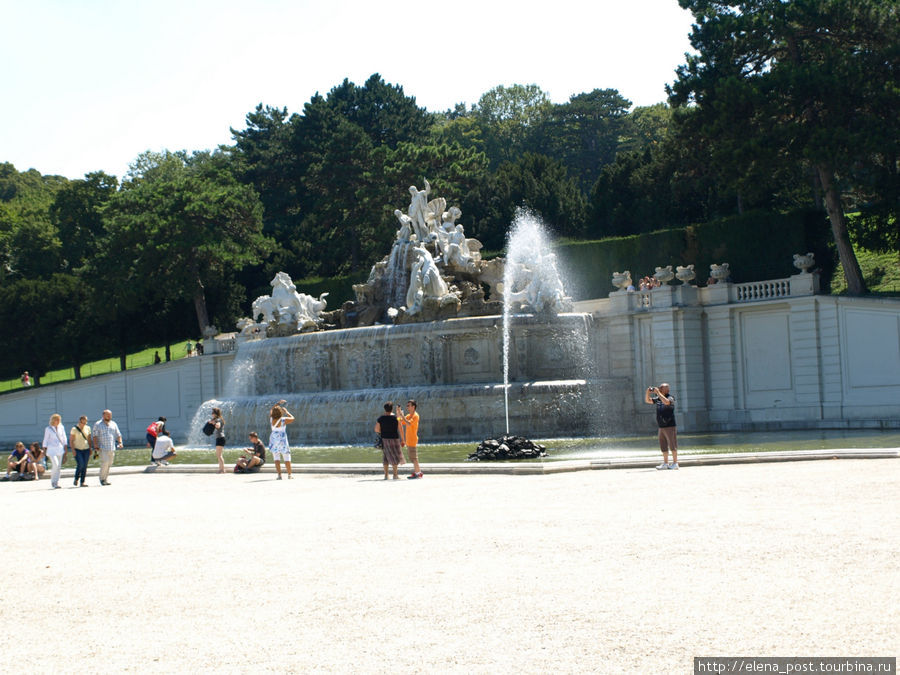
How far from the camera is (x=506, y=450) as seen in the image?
24047 millimetres

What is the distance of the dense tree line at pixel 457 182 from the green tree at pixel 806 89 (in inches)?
2.7

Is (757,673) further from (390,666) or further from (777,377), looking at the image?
(777,377)

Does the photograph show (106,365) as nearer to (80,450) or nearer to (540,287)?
(540,287)

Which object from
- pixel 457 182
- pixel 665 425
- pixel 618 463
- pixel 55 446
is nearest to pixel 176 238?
pixel 457 182

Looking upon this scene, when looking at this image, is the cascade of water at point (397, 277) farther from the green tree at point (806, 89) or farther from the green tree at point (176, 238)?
the green tree at point (176, 238)

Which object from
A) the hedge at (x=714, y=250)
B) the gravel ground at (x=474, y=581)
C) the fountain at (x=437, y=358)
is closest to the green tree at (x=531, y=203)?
the hedge at (x=714, y=250)

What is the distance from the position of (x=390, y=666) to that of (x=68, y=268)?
79.7 metres

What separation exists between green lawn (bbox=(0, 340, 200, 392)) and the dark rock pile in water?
48287 millimetres

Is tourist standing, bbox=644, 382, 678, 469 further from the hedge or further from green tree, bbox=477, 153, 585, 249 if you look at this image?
green tree, bbox=477, 153, 585, 249

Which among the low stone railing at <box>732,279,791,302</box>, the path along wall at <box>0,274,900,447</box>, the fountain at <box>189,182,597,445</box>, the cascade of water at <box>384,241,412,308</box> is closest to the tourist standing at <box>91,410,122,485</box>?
the fountain at <box>189,182,597,445</box>

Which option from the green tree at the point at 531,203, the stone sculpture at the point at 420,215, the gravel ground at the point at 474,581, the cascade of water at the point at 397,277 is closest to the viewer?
the gravel ground at the point at 474,581

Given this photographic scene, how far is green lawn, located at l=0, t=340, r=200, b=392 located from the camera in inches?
2741

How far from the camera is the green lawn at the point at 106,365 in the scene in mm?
69625

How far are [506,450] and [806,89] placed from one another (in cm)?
1874
